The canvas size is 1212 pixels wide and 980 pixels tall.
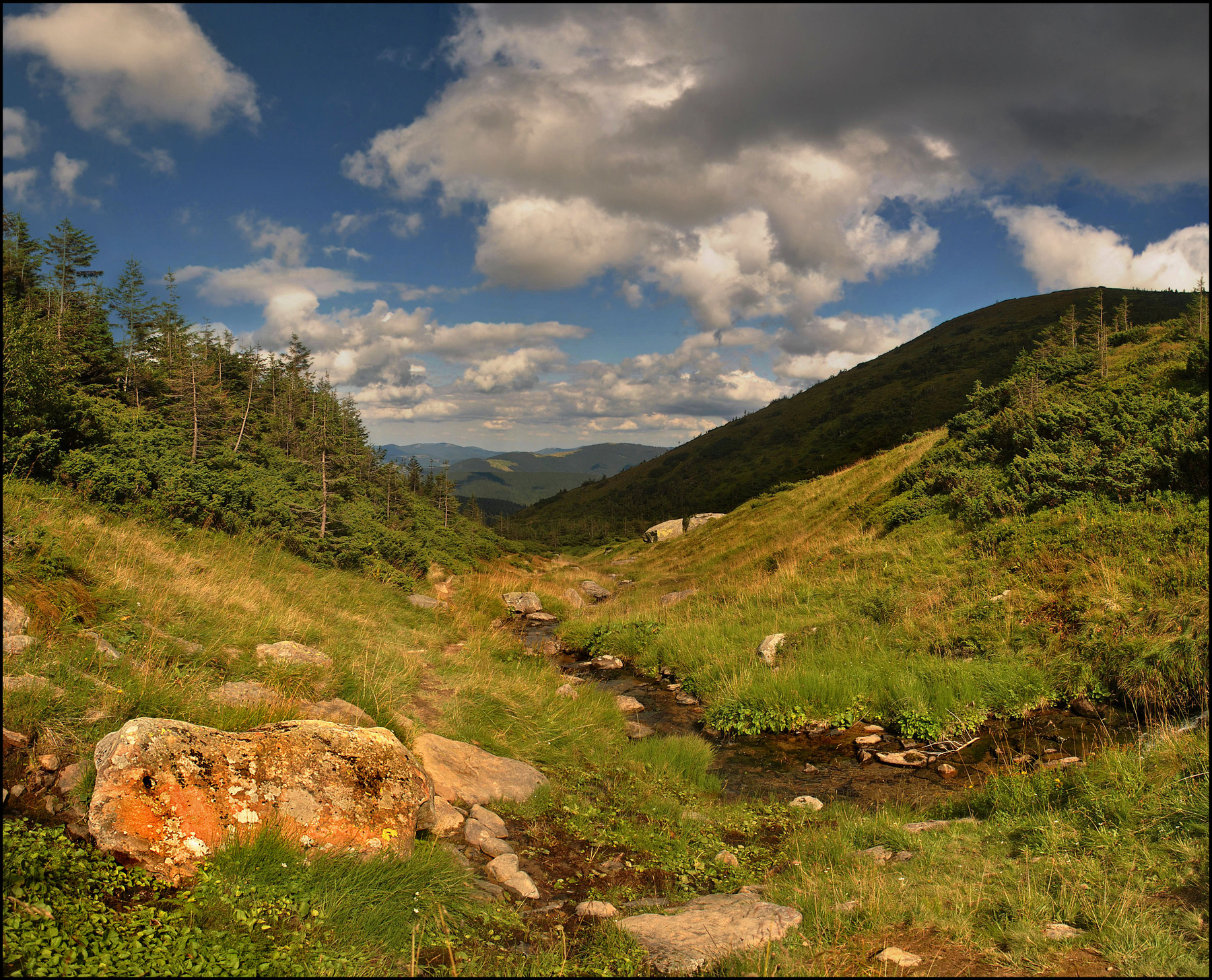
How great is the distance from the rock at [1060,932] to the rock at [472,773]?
5.34 meters

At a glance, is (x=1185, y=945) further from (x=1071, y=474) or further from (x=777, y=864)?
(x=1071, y=474)

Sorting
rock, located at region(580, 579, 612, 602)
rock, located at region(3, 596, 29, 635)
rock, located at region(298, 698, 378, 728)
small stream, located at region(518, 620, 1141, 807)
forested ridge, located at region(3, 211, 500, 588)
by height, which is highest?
forested ridge, located at region(3, 211, 500, 588)

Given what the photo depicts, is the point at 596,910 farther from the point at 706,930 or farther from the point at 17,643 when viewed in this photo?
the point at 17,643

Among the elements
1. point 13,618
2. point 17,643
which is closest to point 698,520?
point 13,618

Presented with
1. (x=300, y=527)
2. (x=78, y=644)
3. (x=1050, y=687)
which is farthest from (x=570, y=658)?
(x=78, y=644)

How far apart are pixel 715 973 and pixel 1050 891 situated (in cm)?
269

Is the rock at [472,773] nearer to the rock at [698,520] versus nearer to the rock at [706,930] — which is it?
the rock at [706,930]

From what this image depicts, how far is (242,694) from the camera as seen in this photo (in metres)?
6.88

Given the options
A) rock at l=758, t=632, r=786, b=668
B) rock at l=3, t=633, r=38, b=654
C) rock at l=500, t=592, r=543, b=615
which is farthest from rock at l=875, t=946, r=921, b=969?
rock at l=500, t=592, r=543, b=615

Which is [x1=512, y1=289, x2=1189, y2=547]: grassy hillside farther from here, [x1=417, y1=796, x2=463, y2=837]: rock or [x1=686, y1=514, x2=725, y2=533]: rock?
[x1=417, y1=796, x2=463, y2=837]: rock

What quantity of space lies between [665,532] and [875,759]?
165ft

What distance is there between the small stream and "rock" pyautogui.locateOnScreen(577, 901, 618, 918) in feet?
12.8

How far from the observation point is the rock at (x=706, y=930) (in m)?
4.15

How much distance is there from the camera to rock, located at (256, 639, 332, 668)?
8336mm
